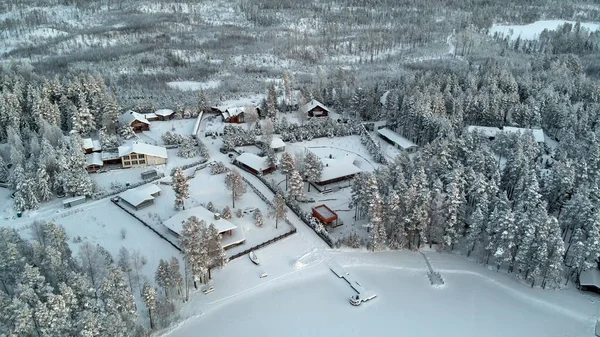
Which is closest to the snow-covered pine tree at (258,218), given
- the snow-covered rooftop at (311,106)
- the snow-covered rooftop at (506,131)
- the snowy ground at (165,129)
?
the snowy ground at (165,129)

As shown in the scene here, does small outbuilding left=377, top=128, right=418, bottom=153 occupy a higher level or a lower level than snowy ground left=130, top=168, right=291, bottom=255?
higher

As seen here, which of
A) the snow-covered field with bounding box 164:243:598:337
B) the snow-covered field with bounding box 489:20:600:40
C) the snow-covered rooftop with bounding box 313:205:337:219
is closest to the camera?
the snow-covered field with bounding box 164:243:598:337

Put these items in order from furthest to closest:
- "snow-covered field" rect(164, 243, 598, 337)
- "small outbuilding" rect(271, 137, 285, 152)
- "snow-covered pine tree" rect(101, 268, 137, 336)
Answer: "small outbuilding" rect(271, 137, 285, 152), "snow-covered field" rect(164, 243, 598, 337), "snow-covered pine tree" rect(101, 268, 137, 336)

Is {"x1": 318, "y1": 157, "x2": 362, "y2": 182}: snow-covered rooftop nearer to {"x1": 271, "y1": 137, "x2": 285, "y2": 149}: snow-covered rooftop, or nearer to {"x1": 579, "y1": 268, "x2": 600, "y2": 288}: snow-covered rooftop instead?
{"x1": 271, "y1": 137, "x2": 285, "y2": 149}: snow-covered rooftop

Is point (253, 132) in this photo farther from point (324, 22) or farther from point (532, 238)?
point (324, 22)

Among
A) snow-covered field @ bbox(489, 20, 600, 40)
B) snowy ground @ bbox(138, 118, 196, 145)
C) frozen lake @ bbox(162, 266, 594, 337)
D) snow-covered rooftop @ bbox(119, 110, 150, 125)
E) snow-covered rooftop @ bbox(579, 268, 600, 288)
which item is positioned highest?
snow-covered field @ bbox(489, 20, 600, 40)

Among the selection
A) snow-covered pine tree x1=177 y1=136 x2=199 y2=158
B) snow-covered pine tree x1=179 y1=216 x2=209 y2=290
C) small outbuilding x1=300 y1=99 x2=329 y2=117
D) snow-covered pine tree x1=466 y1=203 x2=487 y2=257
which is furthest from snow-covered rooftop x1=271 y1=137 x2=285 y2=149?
snow-covered pine tree x1=466 y1=203 x2=487 y2=257

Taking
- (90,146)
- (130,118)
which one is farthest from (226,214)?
(130,118)
